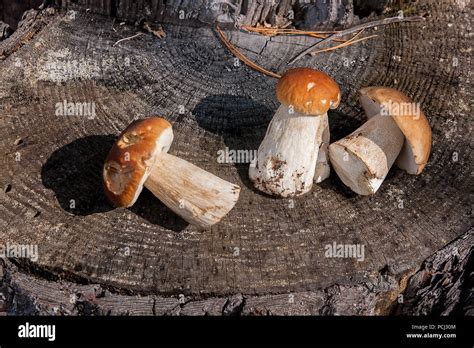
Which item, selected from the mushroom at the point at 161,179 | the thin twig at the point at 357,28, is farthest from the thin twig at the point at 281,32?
the mushroom at the point at 161,179

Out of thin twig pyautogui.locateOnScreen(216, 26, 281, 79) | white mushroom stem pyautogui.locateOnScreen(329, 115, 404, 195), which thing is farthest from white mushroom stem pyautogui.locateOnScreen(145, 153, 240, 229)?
thin twig pyautogui.locateOnScreen(216, 26, 281, 79)

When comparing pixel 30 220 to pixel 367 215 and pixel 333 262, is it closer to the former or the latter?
pixel 333 262

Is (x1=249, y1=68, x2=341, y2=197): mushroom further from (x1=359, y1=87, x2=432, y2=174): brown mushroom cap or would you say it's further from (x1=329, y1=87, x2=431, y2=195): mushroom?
(x1=359, y1=87, x2=432, y2=174): brown mushroom cap

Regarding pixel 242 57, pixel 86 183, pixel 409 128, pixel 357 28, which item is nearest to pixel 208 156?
pixel 86 183

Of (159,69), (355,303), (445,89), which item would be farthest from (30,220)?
(445,89)

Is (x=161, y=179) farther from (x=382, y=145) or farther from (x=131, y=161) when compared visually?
(x=382, y=145)

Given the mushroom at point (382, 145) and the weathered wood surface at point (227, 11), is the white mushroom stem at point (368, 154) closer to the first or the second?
Answer: the mushroom at point (382, 145)
